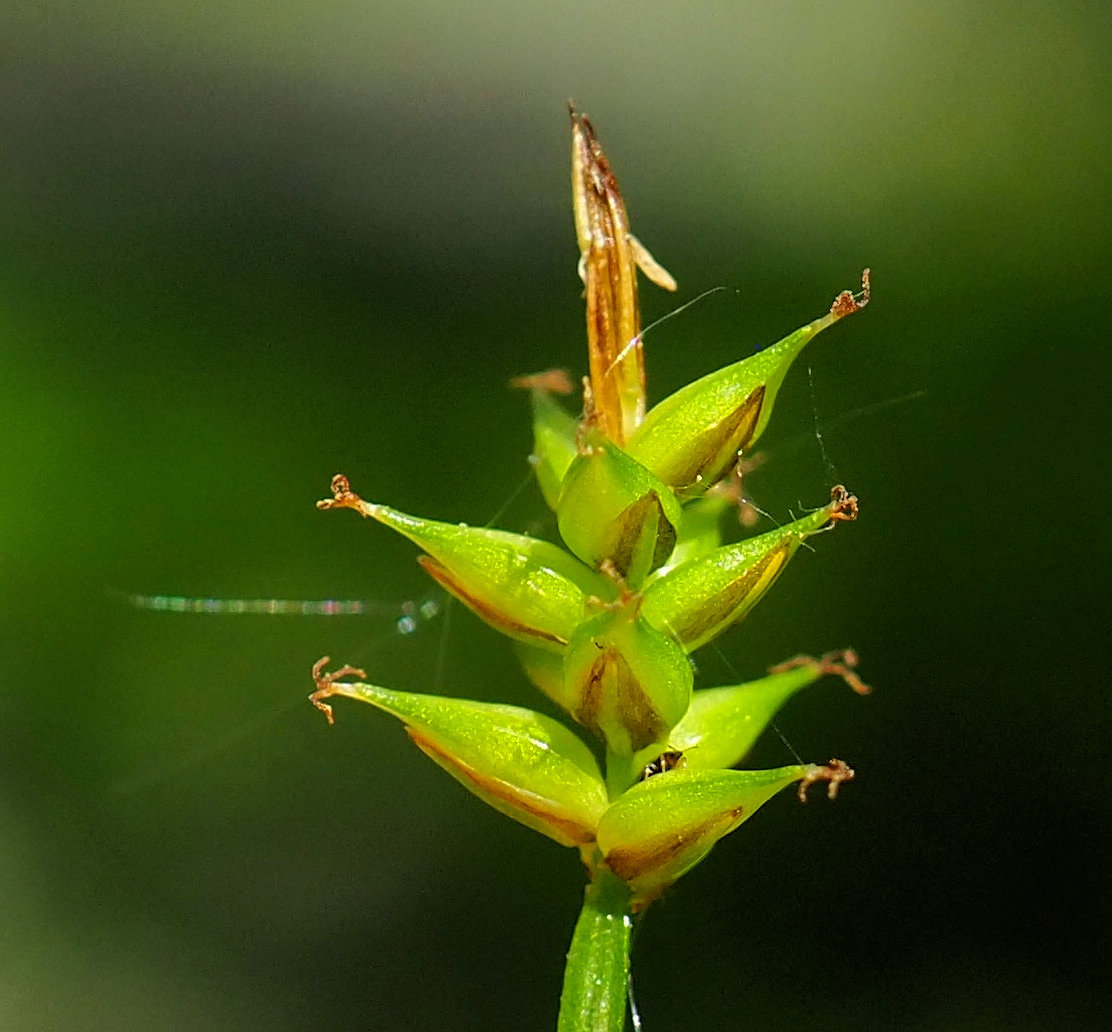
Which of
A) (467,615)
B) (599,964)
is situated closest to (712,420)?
(599,964)

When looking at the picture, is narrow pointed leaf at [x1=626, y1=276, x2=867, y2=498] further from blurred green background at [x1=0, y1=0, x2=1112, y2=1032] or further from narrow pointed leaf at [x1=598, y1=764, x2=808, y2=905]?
blurred green background at [x1=0, y1=0, x2=1112, y2=1032]

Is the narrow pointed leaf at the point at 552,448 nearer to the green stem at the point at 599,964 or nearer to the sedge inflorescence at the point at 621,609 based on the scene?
the sedge inflorescence at the point at 621,609

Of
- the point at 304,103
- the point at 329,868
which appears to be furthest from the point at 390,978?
the point at 304,103

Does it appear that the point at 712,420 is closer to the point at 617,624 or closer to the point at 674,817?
the point at 617,624

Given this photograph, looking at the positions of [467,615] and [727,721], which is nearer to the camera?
[727,721]

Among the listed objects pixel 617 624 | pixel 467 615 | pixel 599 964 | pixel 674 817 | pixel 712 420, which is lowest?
pixel 599 964

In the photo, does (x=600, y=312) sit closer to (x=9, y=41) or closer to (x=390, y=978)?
(x=390, y=978)
